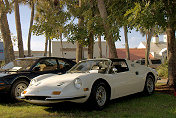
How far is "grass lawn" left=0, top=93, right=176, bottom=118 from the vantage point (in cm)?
536

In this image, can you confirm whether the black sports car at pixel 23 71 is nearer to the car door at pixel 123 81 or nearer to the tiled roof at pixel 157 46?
the car door at pixel 123 81

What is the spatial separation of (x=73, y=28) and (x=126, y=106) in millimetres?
7307

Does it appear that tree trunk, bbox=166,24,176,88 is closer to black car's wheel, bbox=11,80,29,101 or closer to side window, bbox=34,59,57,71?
side window, bbox=34,59,57,71

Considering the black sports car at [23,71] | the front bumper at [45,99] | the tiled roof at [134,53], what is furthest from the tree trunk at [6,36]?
the tiled roof at [134,53]

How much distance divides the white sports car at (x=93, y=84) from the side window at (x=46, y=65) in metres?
1.44

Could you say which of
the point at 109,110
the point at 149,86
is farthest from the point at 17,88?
the point at 149,86

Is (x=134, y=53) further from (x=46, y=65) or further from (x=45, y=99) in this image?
(x=45, y=99)

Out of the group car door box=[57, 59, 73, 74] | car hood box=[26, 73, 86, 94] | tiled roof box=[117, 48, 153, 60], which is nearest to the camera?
car hood box=[26, 73, 86, 94]

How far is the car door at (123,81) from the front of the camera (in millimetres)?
6461

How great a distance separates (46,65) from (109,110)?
3399 mm

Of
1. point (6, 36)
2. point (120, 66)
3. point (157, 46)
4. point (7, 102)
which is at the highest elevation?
point (157, 46)

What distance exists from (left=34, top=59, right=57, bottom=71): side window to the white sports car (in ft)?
4.73

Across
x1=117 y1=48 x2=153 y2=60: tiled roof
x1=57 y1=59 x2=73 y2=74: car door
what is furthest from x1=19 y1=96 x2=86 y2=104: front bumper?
x1=117 y1=48 x2=153 y2=60: tiled roof

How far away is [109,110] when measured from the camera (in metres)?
5.89
